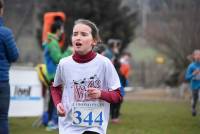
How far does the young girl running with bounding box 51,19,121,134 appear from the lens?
20.3 ft

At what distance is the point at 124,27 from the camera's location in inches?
1257

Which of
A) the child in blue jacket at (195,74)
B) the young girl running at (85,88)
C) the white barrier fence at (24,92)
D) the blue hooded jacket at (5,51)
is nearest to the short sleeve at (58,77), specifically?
the young girl running at (85,88)

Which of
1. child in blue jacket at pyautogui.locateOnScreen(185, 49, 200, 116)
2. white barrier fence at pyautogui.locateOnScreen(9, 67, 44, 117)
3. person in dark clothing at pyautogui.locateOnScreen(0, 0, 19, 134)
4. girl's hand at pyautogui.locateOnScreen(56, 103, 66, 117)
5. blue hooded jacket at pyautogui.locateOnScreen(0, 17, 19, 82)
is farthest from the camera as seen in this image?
child in blue jacket at pyautogui.locateOnScreen(185, 49, 200, 116)

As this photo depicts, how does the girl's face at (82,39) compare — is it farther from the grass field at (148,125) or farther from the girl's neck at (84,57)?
the grass field at (148,125)

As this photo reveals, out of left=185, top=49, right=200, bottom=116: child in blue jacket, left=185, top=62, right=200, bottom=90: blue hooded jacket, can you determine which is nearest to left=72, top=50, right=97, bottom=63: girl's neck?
left=185, top=49, right=200, bottom=116: child in blue jacket

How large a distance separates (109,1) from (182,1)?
7.56 meters

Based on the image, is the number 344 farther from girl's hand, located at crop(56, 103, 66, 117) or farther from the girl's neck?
the girl's neck

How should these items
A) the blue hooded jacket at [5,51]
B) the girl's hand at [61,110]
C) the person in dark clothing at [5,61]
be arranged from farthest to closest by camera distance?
the blue hooded jacket at [5,51], the person in dark clothing at [5,61], the girl's hand at [61,110]

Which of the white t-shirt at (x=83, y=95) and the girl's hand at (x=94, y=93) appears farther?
the white t-shirt at (x=83, y=95)

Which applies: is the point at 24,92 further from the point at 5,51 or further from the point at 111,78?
the point at 111,78

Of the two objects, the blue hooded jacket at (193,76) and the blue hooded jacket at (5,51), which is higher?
the blue hooded jacket at (5,51)

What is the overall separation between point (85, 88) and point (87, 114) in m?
0.26

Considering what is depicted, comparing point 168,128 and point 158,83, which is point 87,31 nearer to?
point 168,128

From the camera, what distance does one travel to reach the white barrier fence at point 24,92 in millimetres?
13977
